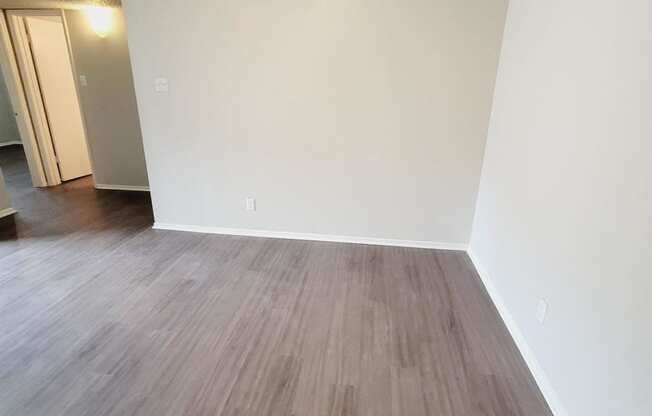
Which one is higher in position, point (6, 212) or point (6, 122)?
point (6, 122)

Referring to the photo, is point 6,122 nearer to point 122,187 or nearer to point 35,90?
point 35,90

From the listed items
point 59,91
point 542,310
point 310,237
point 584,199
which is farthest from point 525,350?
point 59,91

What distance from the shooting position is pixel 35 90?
454cm

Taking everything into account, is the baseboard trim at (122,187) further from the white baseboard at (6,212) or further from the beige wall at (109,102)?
the white baseboard at (6,212)

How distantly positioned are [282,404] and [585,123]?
1.86 meters

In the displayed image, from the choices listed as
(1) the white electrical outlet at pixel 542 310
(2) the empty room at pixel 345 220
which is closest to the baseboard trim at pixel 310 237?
(2) the empty room at pixel 345 220

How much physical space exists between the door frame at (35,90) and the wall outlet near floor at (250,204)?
2868mm

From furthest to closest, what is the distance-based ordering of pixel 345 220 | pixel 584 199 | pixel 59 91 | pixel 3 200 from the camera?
pixel 59 91 → pixel 3 200 → pixel 345 220 → pixel 584 199

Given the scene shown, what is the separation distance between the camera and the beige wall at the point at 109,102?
14.0ft

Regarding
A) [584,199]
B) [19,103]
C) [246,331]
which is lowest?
[246,331]

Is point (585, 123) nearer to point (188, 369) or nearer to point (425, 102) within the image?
point (425, 102)

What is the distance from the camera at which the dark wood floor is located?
5.61ft

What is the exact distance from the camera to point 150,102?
10.6 feet

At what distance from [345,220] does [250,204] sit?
3.04 feet
